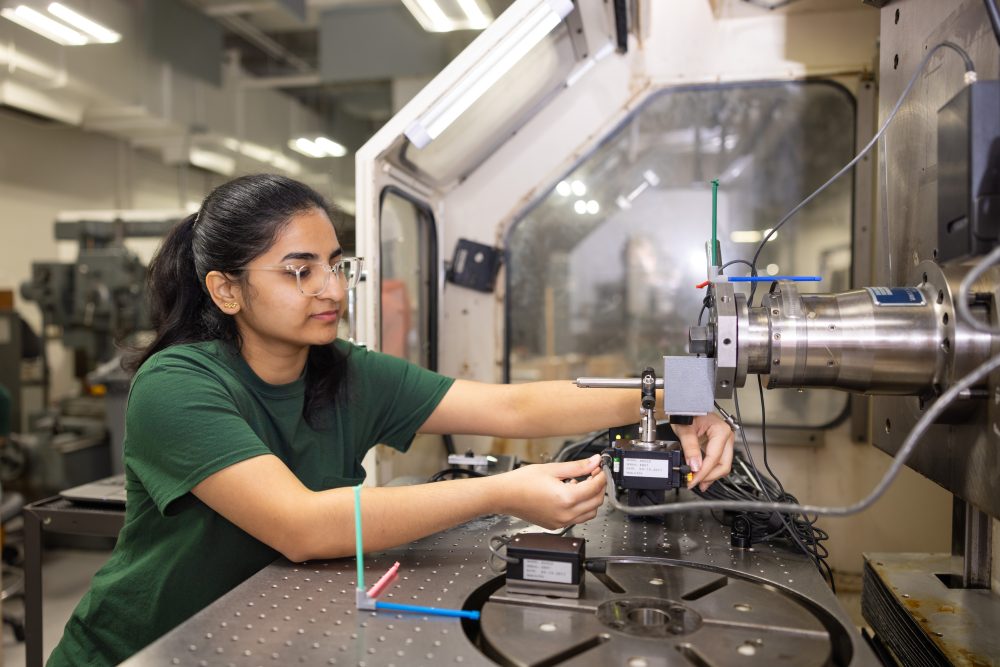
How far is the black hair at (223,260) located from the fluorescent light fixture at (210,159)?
4654 millimetres

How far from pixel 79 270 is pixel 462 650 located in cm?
405

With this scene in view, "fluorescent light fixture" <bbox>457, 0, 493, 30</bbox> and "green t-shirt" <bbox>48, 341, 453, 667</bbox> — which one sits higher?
"fluorescent light fixture" <bbox>457, 0, 493, 30</bbox>

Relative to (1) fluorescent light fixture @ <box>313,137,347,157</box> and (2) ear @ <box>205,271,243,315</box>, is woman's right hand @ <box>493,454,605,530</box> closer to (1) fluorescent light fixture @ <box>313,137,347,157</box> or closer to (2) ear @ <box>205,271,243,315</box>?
(2) ear @ <box>205,271,243,315</box>

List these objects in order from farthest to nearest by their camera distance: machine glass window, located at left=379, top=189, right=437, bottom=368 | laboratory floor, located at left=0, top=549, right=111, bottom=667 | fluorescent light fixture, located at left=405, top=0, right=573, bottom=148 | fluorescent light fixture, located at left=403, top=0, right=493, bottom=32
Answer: fluorescent light fixture, located at left=403, top=0, right=493, bottom=32 → laboratory floor, located at left=0, top=549, right=111, bottom=667 → machine glass window, located at left=379, top=189, right=437, bottom=368 → fluorescent light fixture, located at left=405, top=0, right=573, bottom=148

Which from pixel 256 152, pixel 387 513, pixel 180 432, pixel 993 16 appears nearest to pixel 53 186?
pixel 256 152

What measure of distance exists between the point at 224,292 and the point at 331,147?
5.38m

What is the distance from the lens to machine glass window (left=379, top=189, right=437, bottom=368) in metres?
1.86

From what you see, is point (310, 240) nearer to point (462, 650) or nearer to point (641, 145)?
point (462, 650)

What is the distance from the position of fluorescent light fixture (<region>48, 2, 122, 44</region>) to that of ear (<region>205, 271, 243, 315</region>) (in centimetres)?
319

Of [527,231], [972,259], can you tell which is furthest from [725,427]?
[527,231]

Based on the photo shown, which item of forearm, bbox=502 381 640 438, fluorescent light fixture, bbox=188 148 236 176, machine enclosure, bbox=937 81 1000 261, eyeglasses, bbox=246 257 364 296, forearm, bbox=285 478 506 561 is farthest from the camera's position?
fluorescent light fixture, bbox=188 148 236 176

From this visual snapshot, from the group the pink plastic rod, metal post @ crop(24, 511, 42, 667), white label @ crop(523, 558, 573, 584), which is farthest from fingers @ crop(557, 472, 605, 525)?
metal post @ crop(24, 511, 42, 667)

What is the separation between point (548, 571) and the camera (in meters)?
0.87

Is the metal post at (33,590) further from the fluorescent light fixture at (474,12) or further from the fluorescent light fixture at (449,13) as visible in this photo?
the fluorescent light fixture at (474,12)
